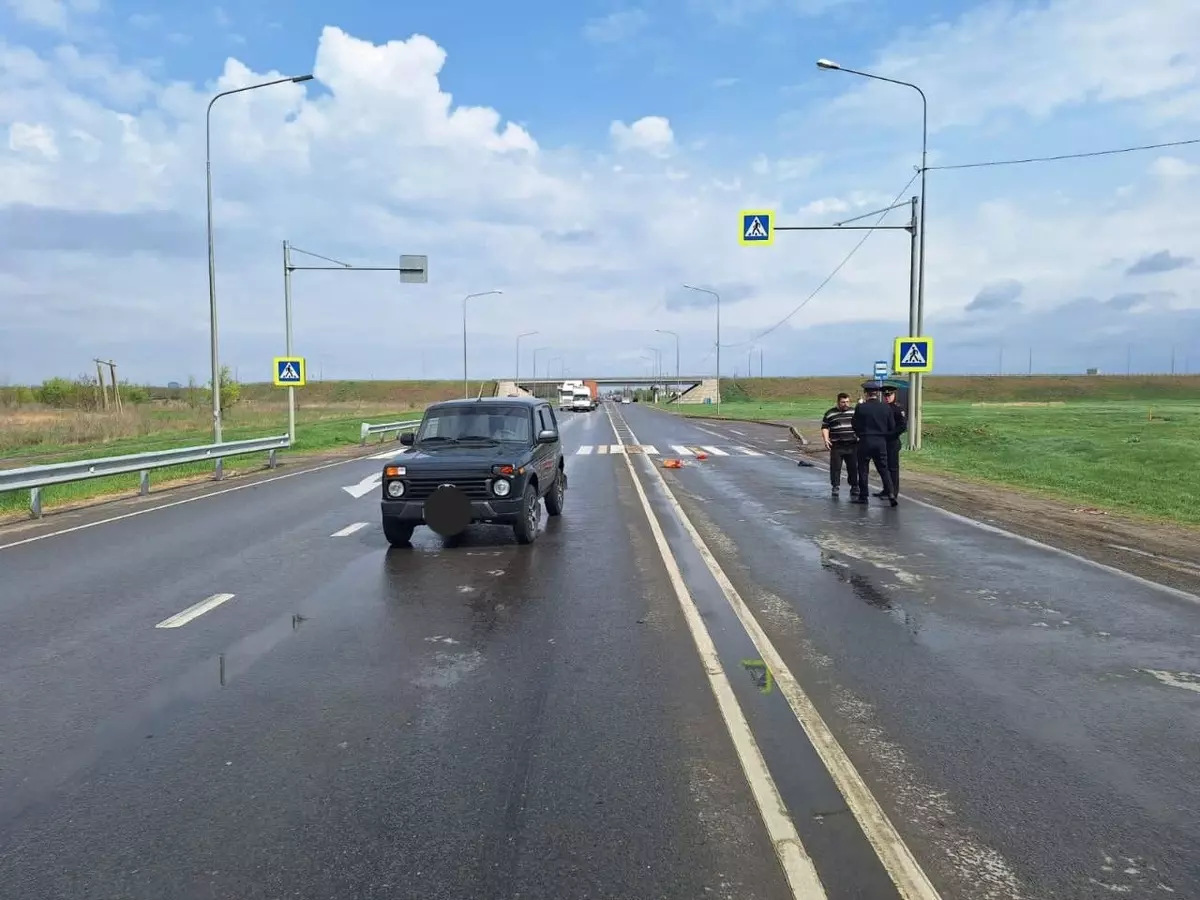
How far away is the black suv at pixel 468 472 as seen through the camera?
31.6 feet

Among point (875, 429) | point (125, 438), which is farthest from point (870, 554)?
point (125, 438)

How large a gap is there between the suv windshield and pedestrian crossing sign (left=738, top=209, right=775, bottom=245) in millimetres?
12675

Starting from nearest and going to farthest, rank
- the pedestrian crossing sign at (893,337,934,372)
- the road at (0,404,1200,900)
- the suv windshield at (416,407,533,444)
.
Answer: the road at (0,404,1200,900), the suv windshield at (416,407,533,444), the pedestrian crossing sign at (893,337,934,372)

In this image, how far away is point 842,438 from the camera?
1527 cm

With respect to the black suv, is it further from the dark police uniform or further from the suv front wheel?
the dark police uniform

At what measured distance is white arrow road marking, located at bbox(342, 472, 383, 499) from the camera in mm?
15922

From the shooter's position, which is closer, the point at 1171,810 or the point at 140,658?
the point at 1171,810

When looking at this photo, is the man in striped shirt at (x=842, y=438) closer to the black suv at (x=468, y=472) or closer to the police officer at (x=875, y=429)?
the police officer at (x=875, y=429)

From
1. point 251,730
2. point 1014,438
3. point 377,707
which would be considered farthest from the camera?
point 1014,438

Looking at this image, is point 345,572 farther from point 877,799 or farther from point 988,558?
point 988,558

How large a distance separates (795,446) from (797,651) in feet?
78.7

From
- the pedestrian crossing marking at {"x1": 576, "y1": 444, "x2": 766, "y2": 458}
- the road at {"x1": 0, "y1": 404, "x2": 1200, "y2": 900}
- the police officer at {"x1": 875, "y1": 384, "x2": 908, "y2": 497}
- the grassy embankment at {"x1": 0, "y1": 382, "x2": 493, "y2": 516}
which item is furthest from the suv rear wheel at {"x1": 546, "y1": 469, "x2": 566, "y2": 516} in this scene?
the pedestrian crossing marking at {"x1": 576, "y1": 444, "x2": 766, "y2": 458}

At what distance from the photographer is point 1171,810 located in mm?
3621

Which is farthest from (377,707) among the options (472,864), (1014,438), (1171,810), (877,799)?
(1014,438)
